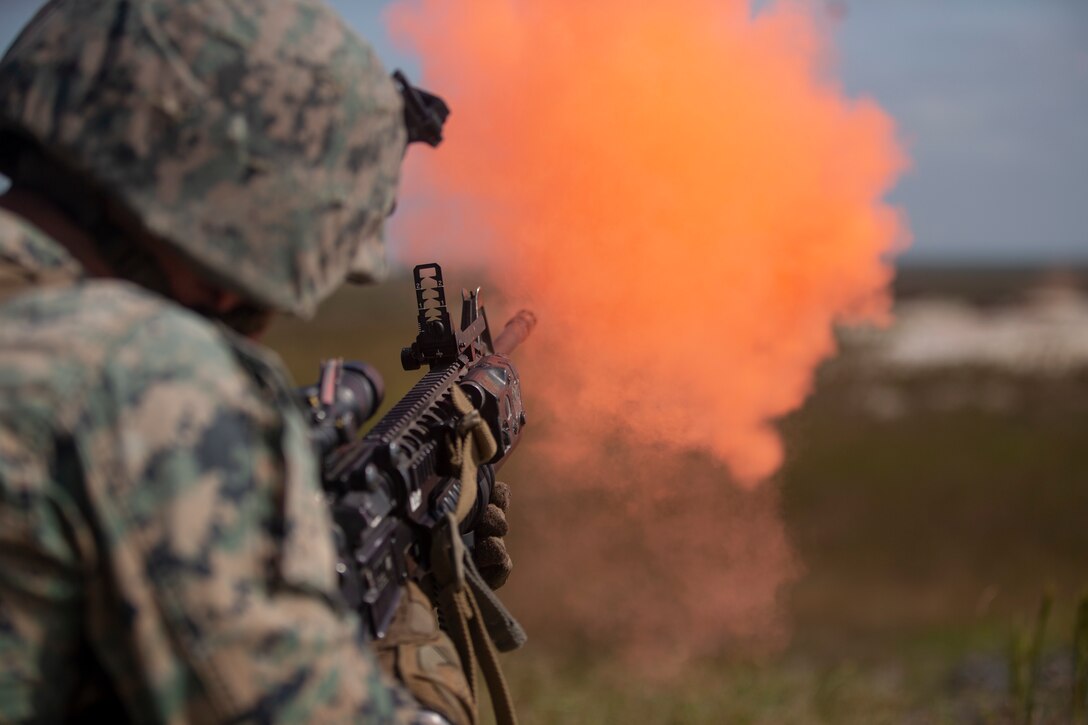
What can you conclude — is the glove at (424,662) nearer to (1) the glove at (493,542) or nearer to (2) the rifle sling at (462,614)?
(2) the rifle sling at (462,614)

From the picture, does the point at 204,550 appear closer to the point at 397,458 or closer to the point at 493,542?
the point at 397,458

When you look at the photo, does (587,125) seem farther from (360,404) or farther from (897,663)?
(897,663)

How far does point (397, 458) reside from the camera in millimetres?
2172

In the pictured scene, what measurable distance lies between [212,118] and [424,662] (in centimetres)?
118

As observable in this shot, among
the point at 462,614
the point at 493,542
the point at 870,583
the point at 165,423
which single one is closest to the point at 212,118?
the point at 165,423

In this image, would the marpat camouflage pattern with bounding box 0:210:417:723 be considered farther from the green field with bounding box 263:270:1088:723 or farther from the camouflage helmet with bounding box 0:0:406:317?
the green field with bounding box 263:270:1088:723

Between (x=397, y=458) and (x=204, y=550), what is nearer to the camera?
(x=204, y=550)

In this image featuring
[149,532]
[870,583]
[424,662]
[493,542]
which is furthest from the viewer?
[870,583]

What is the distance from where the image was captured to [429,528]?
233 centimetres

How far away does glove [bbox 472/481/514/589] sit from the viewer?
3066 mm

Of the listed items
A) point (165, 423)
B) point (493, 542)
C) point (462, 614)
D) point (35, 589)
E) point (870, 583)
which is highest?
point (870, 583)

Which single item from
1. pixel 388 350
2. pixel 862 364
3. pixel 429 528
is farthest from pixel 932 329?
pixel 429 528

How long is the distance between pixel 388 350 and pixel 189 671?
27717 mm

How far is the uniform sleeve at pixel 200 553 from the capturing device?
1.24 metres
